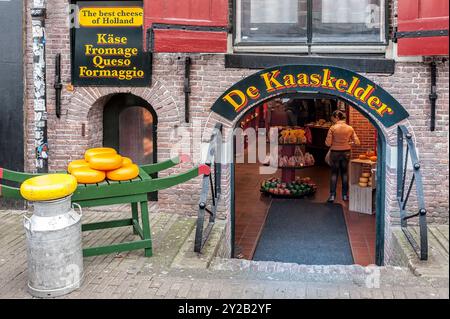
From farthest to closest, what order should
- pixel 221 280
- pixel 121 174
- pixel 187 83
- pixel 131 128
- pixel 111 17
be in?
pixel 131 128
pixel 111 17
pixel 187 83
pixel 121 174
pixel 221 280

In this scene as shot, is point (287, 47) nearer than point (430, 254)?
No

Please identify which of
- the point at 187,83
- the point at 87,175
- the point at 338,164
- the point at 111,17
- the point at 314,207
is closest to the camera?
Answer: the point at 87,175

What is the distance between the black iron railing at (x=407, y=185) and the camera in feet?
23.0

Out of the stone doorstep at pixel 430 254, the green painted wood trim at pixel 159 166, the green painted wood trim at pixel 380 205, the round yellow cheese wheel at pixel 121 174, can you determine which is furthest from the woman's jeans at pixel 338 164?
the round yellow cheese wheel at pixel 121 174

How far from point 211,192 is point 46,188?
10.7 feet

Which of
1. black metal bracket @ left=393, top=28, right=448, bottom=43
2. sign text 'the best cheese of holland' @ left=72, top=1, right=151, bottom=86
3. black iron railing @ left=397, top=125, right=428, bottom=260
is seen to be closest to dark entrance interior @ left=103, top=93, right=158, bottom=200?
sign text 'the best cheese of holland' @ left=72, top=1, right=151, bottom=86

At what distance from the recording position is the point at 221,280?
651 centimetres

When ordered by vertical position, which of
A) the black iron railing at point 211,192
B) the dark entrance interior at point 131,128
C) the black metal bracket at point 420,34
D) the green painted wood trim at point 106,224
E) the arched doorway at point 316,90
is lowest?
the green painted wood trim at point 106,224

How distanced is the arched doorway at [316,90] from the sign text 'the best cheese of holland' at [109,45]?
1398 mm

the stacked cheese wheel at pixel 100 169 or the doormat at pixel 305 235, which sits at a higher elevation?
the stacked cheese wheel at pixel 100 169

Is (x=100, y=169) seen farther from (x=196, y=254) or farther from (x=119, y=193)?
(x=196, y=254)

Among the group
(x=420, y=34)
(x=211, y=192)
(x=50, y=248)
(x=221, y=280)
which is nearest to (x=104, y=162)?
(x=50, y=248)

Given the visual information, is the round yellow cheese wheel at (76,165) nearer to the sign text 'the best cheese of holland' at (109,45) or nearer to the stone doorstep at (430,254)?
the sign text 'the best cheese of holland' at (109,45)

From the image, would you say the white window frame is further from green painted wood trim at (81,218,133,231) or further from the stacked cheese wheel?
green painted wood trim at (81,218,133,231)
